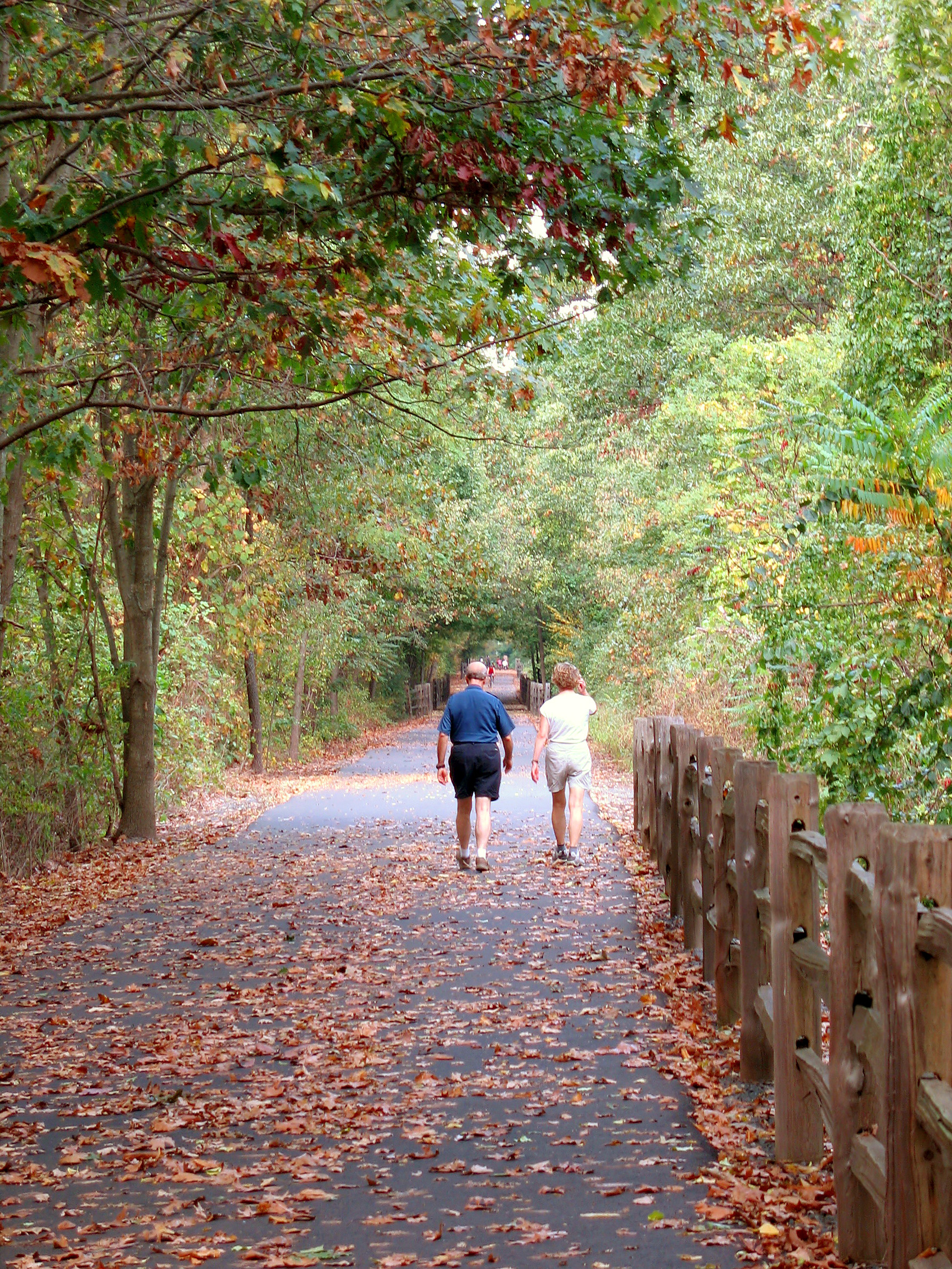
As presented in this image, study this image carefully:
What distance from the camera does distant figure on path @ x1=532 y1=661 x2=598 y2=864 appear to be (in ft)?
44.1

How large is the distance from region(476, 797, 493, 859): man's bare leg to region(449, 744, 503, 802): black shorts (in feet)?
0.53

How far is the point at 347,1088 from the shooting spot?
655 centimetres

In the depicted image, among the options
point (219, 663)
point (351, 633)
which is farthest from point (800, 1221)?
point (351, 633)

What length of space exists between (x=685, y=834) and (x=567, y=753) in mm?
3783

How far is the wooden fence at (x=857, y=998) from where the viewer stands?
12.0 feet

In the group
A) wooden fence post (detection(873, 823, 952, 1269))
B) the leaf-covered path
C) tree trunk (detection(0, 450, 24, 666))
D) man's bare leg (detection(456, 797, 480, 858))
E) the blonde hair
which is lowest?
the leaf-covered path

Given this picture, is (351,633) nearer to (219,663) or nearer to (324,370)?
(219,663)

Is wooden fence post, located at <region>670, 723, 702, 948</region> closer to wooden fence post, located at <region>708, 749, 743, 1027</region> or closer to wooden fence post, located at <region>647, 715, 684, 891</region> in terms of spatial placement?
wooden fence post, located at <region>647, 715, 684, 891</region>

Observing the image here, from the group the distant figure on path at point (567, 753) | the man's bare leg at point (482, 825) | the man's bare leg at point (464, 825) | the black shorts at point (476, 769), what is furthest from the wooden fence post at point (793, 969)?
the man's bare leg at point (464, 825)

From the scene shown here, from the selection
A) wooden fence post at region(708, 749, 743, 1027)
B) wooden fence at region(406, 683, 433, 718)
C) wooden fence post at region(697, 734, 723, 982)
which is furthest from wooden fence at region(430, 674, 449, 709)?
wooden fence post at region(708, 749, 743, 1027)

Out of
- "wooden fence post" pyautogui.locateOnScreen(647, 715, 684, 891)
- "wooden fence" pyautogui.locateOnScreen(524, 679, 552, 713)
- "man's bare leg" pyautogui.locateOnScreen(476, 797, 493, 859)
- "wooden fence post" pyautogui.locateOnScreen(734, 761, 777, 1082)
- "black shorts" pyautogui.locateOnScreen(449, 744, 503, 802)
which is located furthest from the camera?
"wooden fence" pyautogui.locateOnScreen(524, 679, 552, 713)

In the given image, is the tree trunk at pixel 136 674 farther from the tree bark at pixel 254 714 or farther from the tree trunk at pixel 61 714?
the tree bark at pixel 254 714

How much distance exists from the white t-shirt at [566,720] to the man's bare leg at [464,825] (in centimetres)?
103

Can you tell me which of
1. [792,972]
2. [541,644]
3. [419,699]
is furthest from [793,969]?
[541,644]
